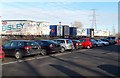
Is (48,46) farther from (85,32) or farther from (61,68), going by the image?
→ (85,32)

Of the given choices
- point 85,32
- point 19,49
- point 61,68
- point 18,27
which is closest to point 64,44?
point 19,49

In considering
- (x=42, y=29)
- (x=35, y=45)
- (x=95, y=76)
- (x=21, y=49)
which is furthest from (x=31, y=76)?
(x=42, y=29)

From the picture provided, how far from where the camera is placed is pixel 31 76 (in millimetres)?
11781

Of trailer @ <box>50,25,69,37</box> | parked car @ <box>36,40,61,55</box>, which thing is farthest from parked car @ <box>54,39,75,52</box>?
trailer @ <box>50,25,69,37</box>

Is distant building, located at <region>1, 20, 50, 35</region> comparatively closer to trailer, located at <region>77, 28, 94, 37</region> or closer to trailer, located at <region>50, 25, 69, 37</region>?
trailer, located at <region>50, 25, 69, 37</region>

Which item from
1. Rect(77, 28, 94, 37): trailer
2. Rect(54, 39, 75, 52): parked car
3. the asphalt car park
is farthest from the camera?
Rect(77, 28, 94, 37): trailer

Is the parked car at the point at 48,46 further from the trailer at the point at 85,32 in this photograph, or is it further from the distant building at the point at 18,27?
the trailer at the point at 85,32

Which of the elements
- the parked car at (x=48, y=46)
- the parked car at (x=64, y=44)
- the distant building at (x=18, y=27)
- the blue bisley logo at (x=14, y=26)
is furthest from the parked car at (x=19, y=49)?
the blue bisley logo at (x=14, y=26)

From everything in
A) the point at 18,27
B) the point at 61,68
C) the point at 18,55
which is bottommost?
the point at 61,68

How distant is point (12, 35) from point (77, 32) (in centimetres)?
2489

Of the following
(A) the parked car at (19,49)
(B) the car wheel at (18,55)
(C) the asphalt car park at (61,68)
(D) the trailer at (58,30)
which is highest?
(D) the trailer at (58,30)

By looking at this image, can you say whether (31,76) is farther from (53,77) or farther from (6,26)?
(6,26)

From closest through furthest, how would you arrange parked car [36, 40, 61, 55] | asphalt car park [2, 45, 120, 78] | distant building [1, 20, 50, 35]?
asphalt car park [2, 45, 120, 78] < parked car [36, 40, 61, 55] < distant building [1, 20, 50, 35]

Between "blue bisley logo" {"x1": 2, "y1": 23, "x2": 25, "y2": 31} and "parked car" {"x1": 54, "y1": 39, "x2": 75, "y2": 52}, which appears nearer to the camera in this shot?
"parked car" {"x1": 54, "y1": 39, "x2": 75, "y2": 52}
